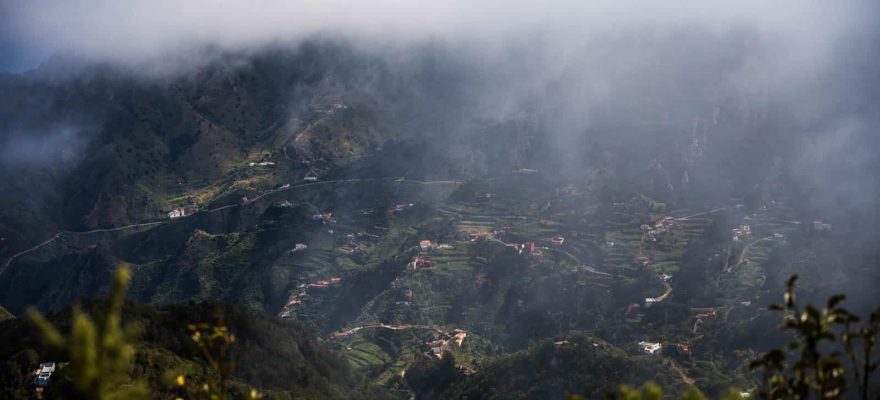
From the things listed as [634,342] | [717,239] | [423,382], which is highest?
[717,239]

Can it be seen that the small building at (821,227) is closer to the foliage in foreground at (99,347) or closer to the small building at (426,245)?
the small building at (426,245)

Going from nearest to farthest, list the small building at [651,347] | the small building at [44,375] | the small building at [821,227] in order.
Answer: the small building at [44,375]
the small building at [651,347]
the small building at [821,227]

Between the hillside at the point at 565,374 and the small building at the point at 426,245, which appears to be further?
the small building at the point at 426,245

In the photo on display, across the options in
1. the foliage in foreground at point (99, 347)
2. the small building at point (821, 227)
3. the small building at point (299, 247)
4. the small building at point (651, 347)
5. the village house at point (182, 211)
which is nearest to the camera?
the foliage in foreground at point (99, 347)

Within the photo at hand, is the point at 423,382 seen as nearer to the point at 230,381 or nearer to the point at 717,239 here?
the point at 230,381

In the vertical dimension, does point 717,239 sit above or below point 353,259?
above

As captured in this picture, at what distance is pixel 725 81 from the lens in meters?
181

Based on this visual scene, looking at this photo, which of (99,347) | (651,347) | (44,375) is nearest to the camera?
(99,347)

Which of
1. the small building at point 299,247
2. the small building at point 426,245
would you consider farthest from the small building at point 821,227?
the small building at point 299,247

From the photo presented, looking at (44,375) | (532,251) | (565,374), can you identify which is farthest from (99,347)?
(532,251)

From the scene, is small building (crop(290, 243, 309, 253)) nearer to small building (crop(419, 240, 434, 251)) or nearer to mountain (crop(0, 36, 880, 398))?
mountain (crop(0, 36, 880, 398))

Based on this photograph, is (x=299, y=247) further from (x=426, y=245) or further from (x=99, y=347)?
(x=99, y=347)

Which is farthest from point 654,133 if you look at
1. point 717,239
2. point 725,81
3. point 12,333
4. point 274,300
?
point 12,333

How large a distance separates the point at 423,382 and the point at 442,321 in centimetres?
2581
